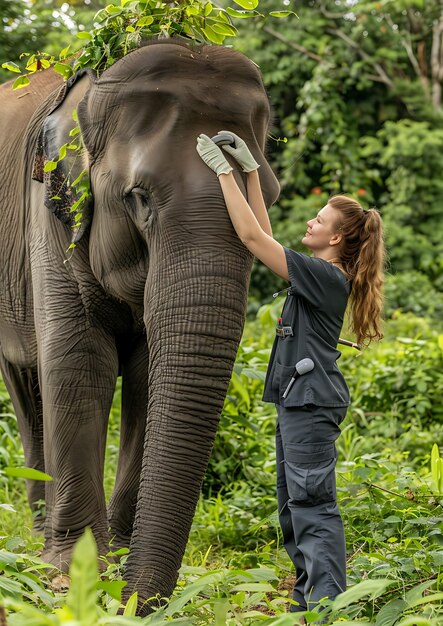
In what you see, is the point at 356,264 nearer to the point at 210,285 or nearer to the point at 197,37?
the point at 210,285

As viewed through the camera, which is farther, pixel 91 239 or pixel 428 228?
pixel 428 228

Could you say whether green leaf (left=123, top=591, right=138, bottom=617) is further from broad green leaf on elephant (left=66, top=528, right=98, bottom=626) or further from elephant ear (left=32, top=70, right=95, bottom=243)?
elephant ear (left=32, top=70, right=95, bottom=243)

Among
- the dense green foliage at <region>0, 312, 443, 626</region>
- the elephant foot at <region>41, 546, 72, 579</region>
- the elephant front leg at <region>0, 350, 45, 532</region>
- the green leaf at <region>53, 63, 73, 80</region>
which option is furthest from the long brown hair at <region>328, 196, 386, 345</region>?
the elephant front leg at <region>0, 350, 45, 532</region>

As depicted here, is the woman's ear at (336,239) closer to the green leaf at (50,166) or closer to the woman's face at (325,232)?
the woman's face at (325,232)

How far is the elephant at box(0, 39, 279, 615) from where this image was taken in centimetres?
402

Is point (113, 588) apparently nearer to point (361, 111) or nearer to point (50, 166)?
point (50, 166)

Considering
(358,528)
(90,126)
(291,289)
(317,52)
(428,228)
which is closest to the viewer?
(291,289)

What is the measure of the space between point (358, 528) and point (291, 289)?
4.98 feet

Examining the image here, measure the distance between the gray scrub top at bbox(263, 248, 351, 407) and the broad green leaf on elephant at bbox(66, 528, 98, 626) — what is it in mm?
1638

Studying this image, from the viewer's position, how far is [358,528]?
502 centimetres

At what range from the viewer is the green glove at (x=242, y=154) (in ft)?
13.5

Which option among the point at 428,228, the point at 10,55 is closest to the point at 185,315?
the point at 10,55

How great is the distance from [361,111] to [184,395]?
11.2 meters

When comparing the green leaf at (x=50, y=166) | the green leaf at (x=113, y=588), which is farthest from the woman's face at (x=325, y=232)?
the green leaf at (x=113, y=588)
